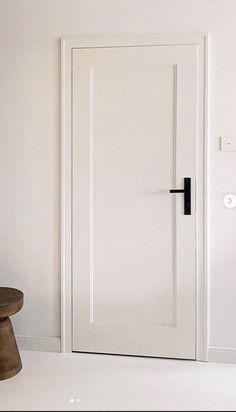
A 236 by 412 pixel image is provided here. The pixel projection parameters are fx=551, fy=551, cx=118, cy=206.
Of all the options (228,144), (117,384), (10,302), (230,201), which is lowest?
(117,384)

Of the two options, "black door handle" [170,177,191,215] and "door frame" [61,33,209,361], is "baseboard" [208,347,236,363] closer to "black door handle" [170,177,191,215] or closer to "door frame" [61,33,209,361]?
"door frame" [61,33,209,361]

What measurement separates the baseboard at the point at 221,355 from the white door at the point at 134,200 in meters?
0.10

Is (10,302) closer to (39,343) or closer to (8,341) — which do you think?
(8,341)

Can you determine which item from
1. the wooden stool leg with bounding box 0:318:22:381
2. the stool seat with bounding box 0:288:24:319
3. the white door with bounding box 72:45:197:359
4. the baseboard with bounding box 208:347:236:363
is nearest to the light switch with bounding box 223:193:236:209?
the white door with bounding box 72:45:197:359

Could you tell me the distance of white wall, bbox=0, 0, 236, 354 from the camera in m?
Answer: 3.18

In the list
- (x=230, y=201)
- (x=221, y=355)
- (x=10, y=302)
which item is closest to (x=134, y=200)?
(x=230, y=201)

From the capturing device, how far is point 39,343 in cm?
342

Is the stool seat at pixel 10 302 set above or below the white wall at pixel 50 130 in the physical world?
below

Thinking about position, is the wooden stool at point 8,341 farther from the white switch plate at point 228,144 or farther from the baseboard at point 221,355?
the white switch plate at point 228,144

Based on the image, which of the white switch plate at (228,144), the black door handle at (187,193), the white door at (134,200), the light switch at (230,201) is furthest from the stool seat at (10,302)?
the white switch plate at (228,144)

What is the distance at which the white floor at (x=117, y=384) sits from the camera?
8.83ft

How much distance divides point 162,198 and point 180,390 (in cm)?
108

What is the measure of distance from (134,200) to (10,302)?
3.04 feet

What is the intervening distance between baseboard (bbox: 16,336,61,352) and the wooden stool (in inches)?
13.3
